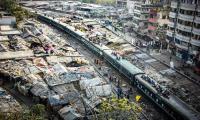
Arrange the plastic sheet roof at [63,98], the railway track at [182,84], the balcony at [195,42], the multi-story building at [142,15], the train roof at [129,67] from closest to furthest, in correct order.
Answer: the plastic sheet roof at [63,98]
the railway track at [182,84]
the train roof at [129,67]
the balcony at [195,42]
the multi-story building at [142,15]

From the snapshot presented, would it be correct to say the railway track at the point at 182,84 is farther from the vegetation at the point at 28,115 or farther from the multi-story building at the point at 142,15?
the multi-story building at the point at 142,15

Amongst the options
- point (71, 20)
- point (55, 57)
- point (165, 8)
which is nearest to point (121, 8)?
point (71, 20)

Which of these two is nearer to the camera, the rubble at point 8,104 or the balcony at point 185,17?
the rubble at point 8,104

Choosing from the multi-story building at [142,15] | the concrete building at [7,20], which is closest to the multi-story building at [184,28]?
the multi-story building at [142,15]

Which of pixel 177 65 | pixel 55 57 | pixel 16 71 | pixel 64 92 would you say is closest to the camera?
pixel 64 92

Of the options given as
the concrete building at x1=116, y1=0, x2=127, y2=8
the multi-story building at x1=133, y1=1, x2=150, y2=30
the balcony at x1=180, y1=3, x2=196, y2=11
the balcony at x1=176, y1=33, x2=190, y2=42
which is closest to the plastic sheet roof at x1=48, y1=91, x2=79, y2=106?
the balcony at x1=176, y1=33, x2=190, y2=42

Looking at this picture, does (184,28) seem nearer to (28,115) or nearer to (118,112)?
(118,112)

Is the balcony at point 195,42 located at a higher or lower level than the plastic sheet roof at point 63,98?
higher

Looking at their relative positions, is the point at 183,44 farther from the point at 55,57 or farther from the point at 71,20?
the point at 71,20
